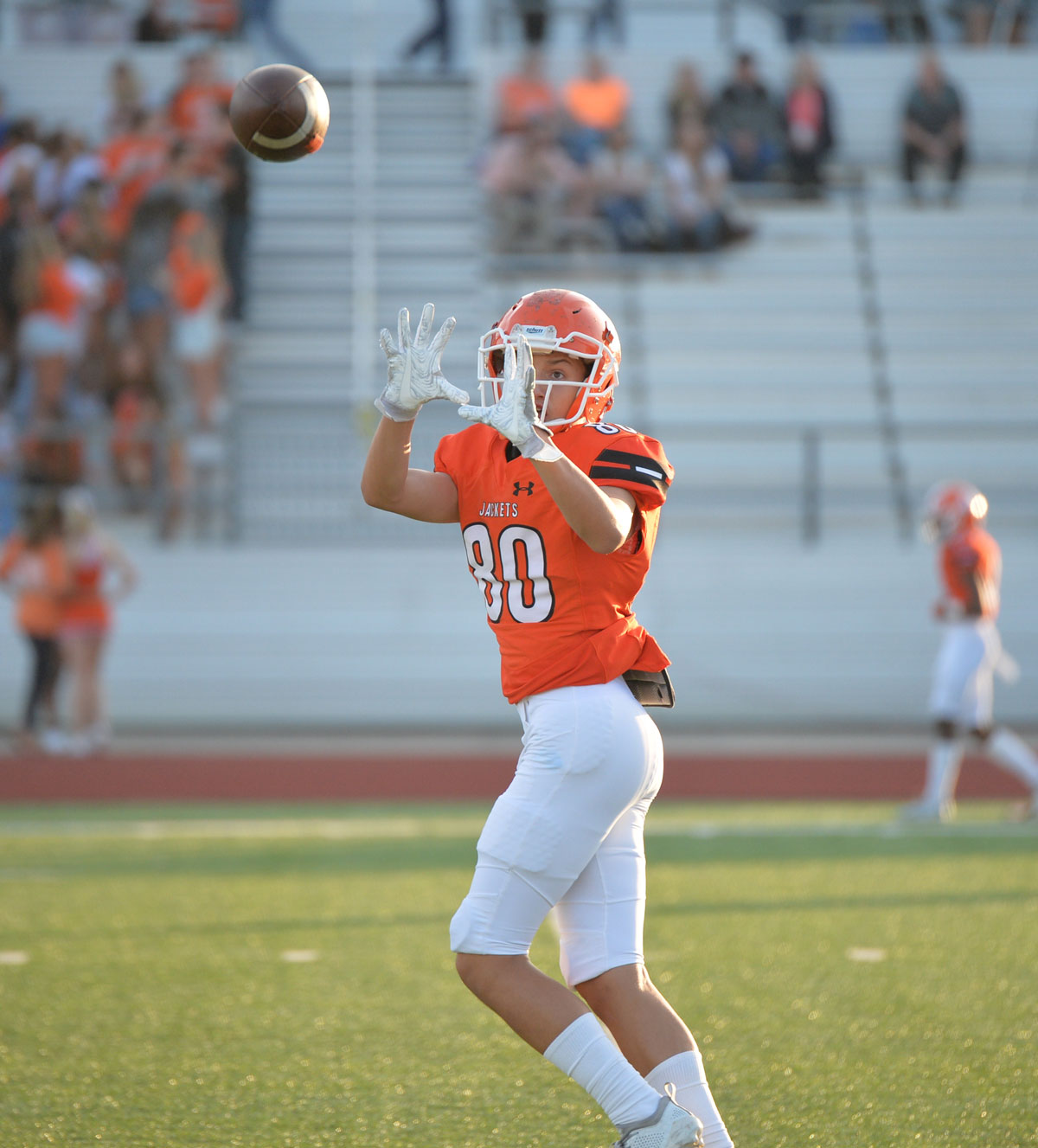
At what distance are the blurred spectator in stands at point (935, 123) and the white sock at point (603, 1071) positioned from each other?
545 inches

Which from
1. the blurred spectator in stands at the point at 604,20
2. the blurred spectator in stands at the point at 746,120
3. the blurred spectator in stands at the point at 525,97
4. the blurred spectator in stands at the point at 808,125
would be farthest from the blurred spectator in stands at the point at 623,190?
the blurred spectator in stands at the point at 604,20

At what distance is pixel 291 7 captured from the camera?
1788 centimetres

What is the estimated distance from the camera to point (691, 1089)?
2.88 m

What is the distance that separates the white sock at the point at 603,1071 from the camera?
273 cm

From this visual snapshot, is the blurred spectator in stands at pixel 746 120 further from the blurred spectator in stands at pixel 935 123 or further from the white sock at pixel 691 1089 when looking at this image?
the white sock at pixel 691 1089

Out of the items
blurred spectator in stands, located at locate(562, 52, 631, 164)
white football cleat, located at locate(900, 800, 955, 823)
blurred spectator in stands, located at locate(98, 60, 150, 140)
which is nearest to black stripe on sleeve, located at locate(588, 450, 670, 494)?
white football cleat, located at locate(900, 800, 955, 823)

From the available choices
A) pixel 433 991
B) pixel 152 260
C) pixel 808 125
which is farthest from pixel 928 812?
pixel 808 125

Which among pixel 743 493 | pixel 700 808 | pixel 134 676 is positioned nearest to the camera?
pixel 700 808

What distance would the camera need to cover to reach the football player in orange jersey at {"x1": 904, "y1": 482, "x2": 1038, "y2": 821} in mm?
8203

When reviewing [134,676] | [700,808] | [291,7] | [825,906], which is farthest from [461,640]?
Result: [291,7]

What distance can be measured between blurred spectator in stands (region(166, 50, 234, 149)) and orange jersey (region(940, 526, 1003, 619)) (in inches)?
319

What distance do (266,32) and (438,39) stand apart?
185cm

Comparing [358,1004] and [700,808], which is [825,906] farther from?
[700,808]

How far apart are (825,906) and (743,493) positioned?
7.57 metres
